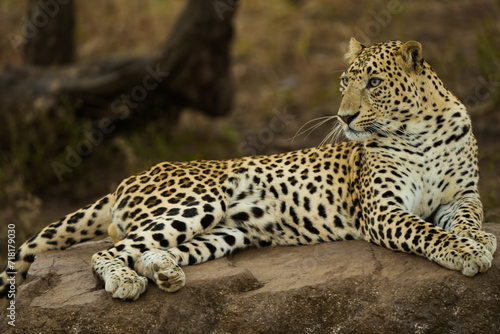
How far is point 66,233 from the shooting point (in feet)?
26.4

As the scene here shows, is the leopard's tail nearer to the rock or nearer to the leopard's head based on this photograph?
the rock

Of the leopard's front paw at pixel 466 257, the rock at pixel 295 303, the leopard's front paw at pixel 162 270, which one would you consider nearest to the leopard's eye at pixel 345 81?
the rock at pixel 295 303

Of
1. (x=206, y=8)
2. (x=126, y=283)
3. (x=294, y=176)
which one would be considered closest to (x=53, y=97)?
(x=206, y=8)

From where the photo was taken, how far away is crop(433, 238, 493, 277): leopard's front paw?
6395mm

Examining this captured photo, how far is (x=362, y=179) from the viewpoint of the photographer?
25.7 feet

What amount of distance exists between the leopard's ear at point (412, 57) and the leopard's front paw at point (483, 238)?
1692 mm

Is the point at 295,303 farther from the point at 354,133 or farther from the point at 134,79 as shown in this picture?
Result: the point at 134,79

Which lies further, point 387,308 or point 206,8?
point 206,8

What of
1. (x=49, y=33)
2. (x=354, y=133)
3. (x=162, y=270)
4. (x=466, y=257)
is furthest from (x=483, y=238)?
(x=49, y=33)

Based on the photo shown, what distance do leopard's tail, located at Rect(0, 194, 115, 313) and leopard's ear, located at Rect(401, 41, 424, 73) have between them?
344 centimetres

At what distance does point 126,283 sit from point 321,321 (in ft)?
5.82

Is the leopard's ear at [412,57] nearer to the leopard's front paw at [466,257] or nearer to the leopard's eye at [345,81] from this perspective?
the leopard's eye at [345,81]

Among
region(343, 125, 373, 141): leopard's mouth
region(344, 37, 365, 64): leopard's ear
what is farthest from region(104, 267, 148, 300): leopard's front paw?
region(344, 37, 365, 64): leopard's ear

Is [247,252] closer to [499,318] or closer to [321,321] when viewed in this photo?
[321,321]
